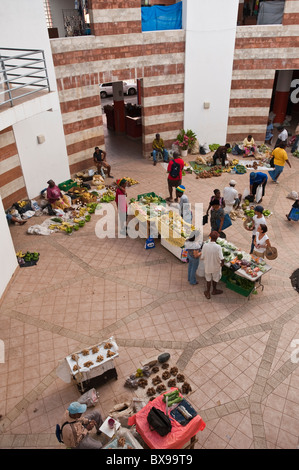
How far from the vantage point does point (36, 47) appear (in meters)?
11.7

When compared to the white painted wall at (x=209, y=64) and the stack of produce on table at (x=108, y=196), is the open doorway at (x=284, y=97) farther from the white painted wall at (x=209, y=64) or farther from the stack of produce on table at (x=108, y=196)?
the stack of produce on table at (x=108, y=196)

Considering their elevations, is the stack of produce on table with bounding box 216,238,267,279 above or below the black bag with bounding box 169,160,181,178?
below

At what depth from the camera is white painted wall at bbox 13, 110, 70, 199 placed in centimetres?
1230

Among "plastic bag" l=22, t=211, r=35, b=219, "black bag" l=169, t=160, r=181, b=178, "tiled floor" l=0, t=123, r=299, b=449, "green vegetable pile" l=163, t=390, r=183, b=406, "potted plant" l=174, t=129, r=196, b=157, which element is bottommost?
"tiled floor" l=0, t=123, r=299, b=449

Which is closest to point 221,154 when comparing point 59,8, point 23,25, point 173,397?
point 23,25

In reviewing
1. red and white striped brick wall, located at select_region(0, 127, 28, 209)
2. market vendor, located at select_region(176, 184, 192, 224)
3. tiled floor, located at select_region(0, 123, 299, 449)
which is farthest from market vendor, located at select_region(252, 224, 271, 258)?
red and white striped brick wall, located at select_region(0, 127, 28, 209)

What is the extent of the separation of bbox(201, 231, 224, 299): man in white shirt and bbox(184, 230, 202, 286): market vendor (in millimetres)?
328

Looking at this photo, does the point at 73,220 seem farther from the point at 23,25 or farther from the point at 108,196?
the point at 23,25

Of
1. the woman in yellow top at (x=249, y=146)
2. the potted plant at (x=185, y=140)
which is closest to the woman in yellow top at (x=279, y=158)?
the woman in yellow top at (x=249, y=146)

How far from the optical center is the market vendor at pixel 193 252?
8.62m

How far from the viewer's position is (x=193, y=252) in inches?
339

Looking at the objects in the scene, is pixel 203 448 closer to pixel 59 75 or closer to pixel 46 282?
pixel 46 282

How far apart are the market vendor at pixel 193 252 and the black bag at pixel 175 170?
3695 mm

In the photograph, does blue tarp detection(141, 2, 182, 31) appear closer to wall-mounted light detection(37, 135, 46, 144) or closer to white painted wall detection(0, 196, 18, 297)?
wall-mounted light detection(37, 135, 46, 144)
